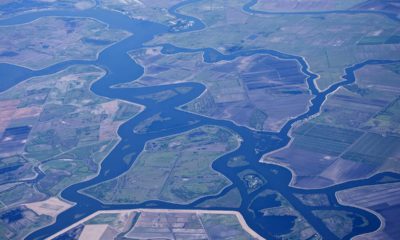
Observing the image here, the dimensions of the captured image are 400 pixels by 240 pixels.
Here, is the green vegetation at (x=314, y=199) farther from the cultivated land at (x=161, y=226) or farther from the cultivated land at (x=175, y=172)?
the cultivated land at (x=175, y=172)

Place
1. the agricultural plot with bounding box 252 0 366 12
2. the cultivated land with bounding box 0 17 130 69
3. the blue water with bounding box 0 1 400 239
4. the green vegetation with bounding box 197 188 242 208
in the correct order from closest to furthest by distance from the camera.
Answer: the blue water with bounding box 0 1 400 239 → the green vegetation with bounding box 197 188 242 208 → the cultivated land with bounding box 0 17 130 69 → the agricultural plot with bounding box 252 0 366 12

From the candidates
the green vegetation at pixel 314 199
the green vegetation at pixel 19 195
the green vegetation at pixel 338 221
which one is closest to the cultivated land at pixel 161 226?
the green vegetation at pixel 314 199

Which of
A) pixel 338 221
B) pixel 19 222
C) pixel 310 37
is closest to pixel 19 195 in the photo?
pixel 19 222

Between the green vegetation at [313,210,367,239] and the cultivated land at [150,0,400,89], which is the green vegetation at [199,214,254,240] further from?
the cultivated land at [150,0,400,89]

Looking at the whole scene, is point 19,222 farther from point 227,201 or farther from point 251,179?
point 251,179

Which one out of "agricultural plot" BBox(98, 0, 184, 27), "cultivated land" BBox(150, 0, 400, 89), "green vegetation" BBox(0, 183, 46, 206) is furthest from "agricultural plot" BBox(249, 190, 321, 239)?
"agricultural plot" BBox(98, 0, 184, 27)

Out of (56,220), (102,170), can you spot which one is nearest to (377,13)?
(102,170)

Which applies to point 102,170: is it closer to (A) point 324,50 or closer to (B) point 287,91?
(B) point 287,91
